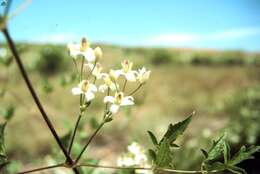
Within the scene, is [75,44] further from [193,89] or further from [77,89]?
[193,89]

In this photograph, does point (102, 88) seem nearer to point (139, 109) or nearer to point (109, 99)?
point (109, 99)

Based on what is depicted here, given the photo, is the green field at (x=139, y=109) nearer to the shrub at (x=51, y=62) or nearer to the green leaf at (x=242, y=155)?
the shrub at (x=51, y=62)

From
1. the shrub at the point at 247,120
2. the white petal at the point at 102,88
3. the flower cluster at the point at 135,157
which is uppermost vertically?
the white petal at the point at 102,88

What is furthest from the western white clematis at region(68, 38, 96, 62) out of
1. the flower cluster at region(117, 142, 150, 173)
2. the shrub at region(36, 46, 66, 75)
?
the shrub at region(36, 46, 66, 75)

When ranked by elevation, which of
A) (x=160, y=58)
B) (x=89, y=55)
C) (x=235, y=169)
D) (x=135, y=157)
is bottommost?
(x=160, y=58)

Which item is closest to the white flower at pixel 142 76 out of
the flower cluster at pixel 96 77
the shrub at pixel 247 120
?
the flower cluster at pixel 96 77

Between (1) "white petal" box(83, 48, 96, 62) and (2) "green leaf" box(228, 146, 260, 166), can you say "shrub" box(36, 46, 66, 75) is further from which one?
(2) "green leaf" box(228, 146, 260, 166)

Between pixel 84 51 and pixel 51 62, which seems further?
pixel 51 62

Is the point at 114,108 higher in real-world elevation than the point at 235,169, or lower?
higher

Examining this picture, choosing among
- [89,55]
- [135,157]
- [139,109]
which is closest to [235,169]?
[89,55]
